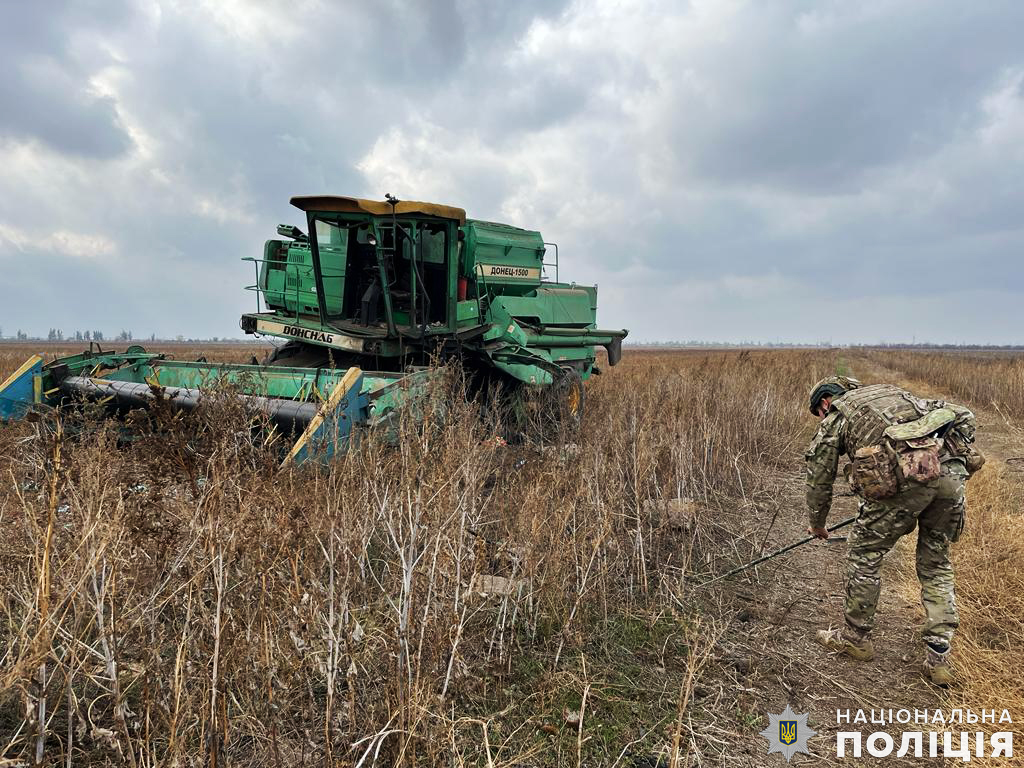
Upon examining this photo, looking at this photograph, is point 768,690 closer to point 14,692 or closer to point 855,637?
point 855,637

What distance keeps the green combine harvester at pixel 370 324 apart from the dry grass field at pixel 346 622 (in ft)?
7.13

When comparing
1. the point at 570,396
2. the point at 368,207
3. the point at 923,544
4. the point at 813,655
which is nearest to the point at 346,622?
the point at 813,655

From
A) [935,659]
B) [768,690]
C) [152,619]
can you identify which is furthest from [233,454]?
[935,659]

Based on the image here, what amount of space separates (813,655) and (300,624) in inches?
108

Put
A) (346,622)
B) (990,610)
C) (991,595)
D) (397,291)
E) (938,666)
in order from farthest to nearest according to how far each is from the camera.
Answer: (397,291)
(991,595)
(990,610)
(938,666)
(346,622)

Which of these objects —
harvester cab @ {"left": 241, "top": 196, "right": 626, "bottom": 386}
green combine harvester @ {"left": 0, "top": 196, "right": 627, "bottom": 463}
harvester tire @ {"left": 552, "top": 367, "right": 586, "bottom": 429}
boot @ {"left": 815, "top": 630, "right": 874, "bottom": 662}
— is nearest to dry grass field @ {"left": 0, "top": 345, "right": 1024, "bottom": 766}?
boot @ {"left": 815, "top": 630, "right": 874, "bottom": 662}

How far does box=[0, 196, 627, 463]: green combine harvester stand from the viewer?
219 inches

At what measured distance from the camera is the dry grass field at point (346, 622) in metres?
1.85

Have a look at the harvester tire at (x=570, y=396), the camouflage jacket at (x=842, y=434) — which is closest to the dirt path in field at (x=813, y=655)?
the camouflage jacket at (x=842, y=434)

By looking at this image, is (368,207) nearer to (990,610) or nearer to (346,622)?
(346,622)

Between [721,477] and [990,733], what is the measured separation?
3799 millimetres

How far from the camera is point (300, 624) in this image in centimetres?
207

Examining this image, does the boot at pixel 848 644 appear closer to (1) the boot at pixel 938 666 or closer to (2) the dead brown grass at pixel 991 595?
(1) the boot at pixel 938 666

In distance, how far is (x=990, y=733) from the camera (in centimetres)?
254
